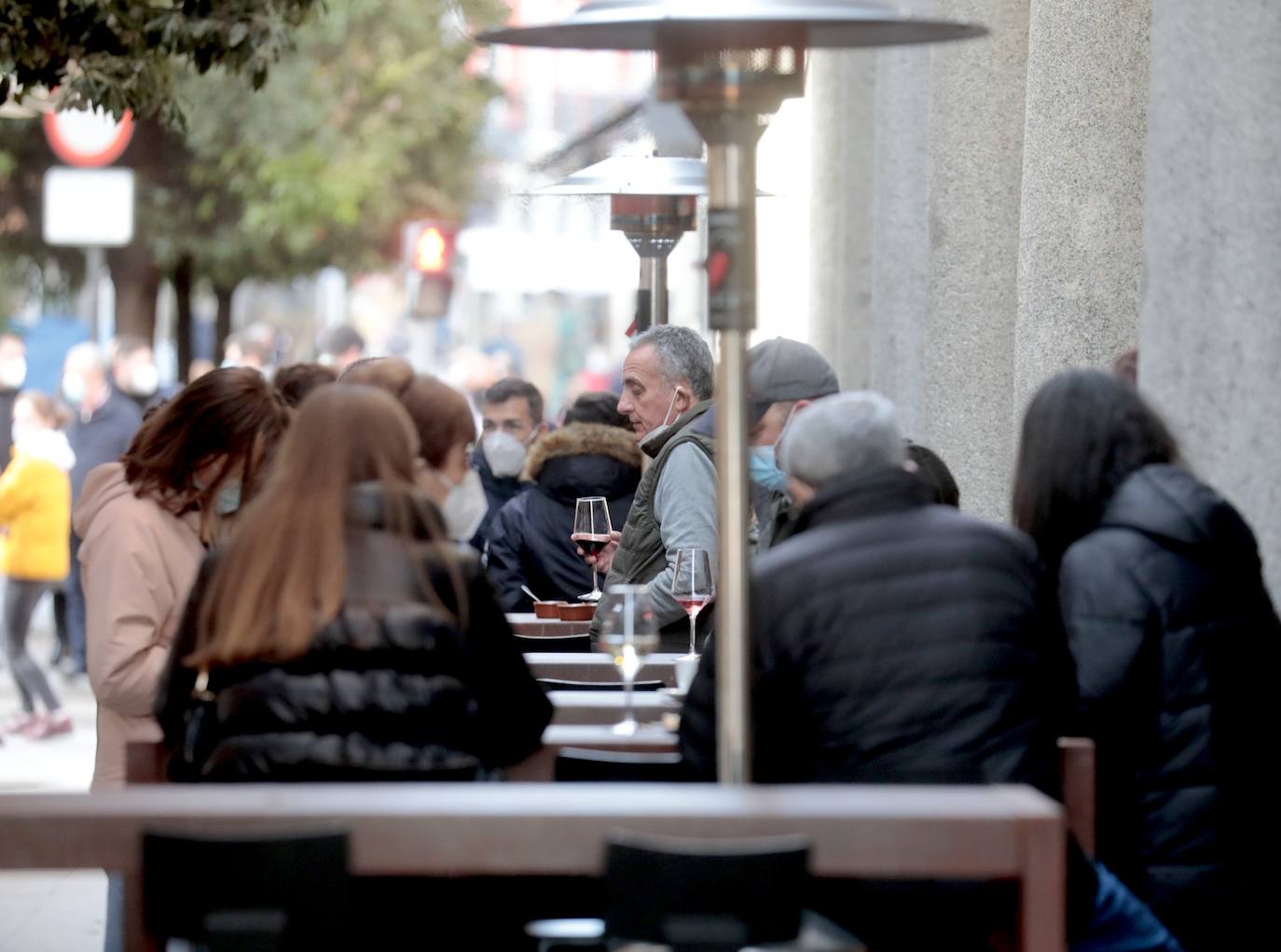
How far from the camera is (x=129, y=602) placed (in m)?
5.62

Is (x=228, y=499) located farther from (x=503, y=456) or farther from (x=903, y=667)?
(x=503, y=456)

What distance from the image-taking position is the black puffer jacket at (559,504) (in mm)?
8734

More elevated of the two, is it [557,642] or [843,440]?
[843,440]

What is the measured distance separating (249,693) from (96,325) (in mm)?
14338

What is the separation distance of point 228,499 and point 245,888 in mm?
2154

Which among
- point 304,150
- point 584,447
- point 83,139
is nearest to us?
point 584,447

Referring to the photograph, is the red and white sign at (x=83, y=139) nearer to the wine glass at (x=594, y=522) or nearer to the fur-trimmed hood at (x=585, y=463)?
the fur-trimmed hood at (x=585, y=463)

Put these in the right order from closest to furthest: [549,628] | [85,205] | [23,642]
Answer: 1. [549,628]
2. [23,642]
3. [85,205]

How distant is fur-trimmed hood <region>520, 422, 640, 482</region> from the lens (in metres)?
8.73

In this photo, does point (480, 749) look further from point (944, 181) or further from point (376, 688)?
point (944, 181)

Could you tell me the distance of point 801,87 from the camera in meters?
4.27

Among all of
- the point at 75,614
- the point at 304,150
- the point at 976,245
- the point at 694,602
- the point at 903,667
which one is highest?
the point at 304,150

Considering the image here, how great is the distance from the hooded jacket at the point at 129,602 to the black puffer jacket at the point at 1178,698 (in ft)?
7.39

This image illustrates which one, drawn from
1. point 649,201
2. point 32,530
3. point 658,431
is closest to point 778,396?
point 658,431
